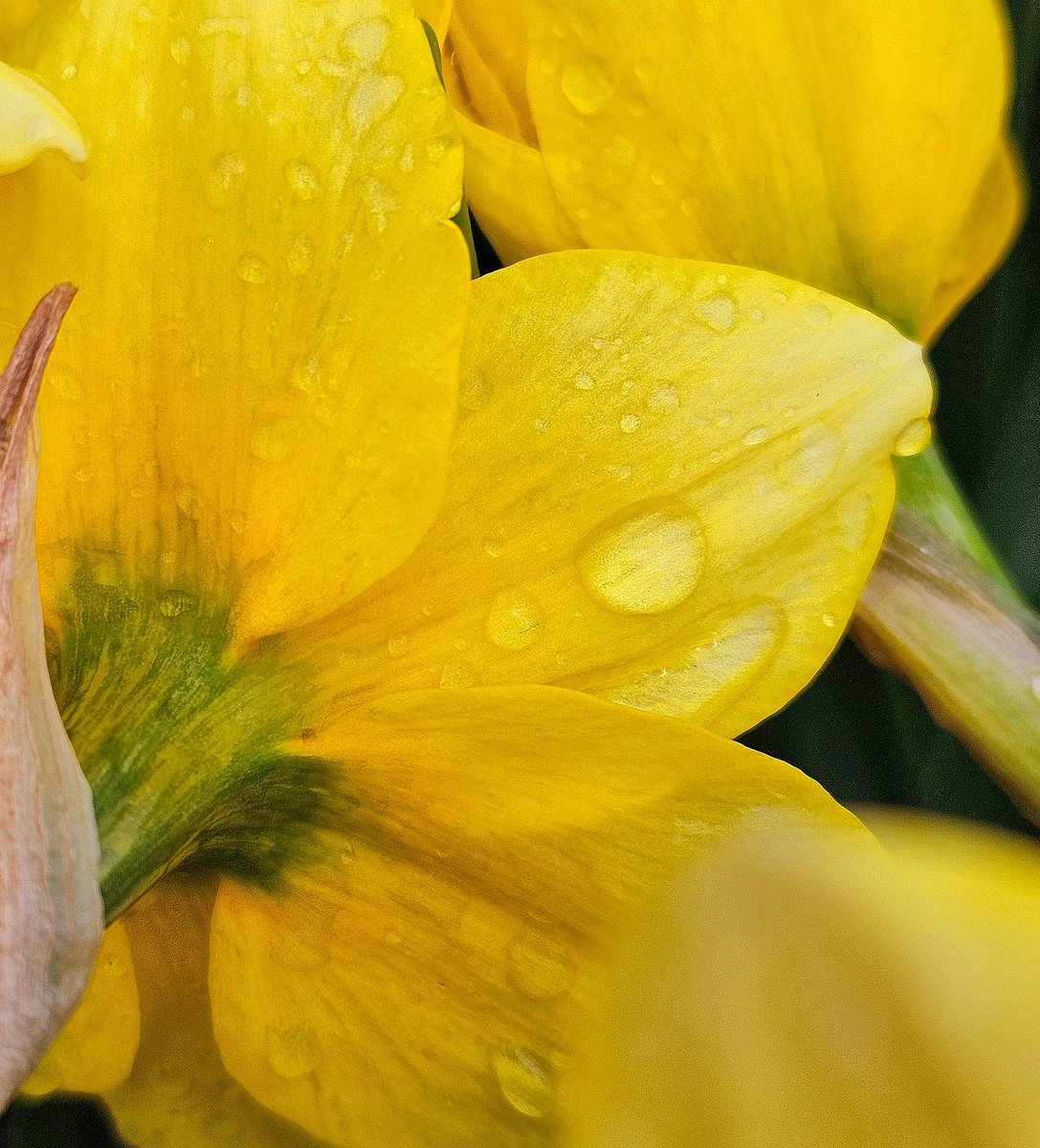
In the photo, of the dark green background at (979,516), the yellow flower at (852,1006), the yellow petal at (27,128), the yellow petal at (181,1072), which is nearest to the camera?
the yellow flower at (852,1006)

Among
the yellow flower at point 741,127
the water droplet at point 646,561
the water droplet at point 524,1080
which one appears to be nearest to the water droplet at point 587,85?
the yellow flower at point 741,127

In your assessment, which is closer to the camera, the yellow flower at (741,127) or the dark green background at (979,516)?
the yellow flower at (741,127)

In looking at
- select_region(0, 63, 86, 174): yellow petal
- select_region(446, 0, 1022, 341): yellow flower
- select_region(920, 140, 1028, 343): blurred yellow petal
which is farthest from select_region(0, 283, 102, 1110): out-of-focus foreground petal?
select_region(920, 140, 1028, 343): blurred yellow petal

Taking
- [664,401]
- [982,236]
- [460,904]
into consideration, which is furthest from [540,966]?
[982,236]

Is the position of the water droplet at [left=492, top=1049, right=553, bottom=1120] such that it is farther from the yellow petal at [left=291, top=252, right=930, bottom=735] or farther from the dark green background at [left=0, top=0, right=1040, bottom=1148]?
the dark green background at [left=0, top=0, right=1040, bottom=1148]

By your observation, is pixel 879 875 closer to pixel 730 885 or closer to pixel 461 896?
pixel 730 885

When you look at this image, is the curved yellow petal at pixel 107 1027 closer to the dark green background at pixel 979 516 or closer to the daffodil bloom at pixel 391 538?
the daffodil bloom at pixel 391 538
